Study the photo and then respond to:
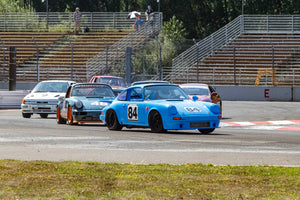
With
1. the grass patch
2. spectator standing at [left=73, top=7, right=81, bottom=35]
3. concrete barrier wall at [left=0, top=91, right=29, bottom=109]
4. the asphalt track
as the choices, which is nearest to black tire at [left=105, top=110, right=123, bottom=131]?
the asphalt track

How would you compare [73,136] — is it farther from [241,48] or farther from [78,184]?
[241,48]

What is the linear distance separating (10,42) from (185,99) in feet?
112

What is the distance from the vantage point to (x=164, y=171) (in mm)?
9586

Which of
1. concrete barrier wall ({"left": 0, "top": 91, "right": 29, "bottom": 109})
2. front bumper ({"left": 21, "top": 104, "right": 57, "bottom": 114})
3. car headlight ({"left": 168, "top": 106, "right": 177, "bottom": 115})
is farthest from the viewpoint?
concrete barrier wall ({"left": 0, "top": 91, "right": 29, "bottom": 109})

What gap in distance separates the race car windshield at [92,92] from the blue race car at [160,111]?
2435mm

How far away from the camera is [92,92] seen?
2092 cm

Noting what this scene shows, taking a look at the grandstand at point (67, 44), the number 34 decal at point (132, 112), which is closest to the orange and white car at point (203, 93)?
the number 34 decal at point (132, 112)

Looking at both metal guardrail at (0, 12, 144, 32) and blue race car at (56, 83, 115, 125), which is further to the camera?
metal guardrail at (0, 12, 144, 32)

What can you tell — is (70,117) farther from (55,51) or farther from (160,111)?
(55,51)

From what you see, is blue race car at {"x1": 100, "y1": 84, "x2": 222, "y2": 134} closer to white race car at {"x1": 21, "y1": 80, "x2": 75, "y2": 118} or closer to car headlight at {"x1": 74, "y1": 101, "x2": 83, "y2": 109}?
car headlight at {"x1": 74, "y1": 101, "x2": 83, "y2": 109}

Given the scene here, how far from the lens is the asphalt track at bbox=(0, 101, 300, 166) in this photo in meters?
11.6

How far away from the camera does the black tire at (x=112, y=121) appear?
59.2 ft

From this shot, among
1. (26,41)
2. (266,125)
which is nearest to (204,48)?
(26,41)

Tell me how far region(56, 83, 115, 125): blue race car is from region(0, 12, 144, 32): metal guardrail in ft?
104
